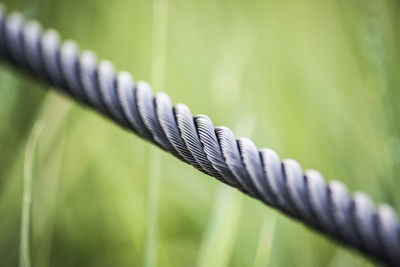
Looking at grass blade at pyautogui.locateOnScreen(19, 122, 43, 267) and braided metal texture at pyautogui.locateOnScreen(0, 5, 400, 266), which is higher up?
braided metal texture at pyautogui.locateOnScreen(0, 5, 400, 266)

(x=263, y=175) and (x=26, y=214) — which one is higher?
(x=263, y=175)

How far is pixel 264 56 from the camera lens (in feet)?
3.43

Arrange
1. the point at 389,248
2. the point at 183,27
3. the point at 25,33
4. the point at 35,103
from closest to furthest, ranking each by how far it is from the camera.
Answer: the point at 389,248
the point at 25,33
the point at 35,103
the point at 183,27

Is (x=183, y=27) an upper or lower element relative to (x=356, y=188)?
upper

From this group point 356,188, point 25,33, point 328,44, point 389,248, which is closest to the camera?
point 389,248

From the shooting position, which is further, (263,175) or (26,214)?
(26,214)

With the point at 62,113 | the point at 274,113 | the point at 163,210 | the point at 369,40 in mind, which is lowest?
the point at 163,210

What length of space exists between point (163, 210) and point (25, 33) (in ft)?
1.63

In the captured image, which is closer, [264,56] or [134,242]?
[134,242]

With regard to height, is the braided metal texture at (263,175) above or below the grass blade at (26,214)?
above

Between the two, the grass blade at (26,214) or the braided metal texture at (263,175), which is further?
the grass blade at (26,214)

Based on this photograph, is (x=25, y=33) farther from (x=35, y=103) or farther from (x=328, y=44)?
(x=328, y=44)

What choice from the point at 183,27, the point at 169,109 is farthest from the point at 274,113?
the point at 169,109

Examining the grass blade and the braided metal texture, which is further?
the grass blade
